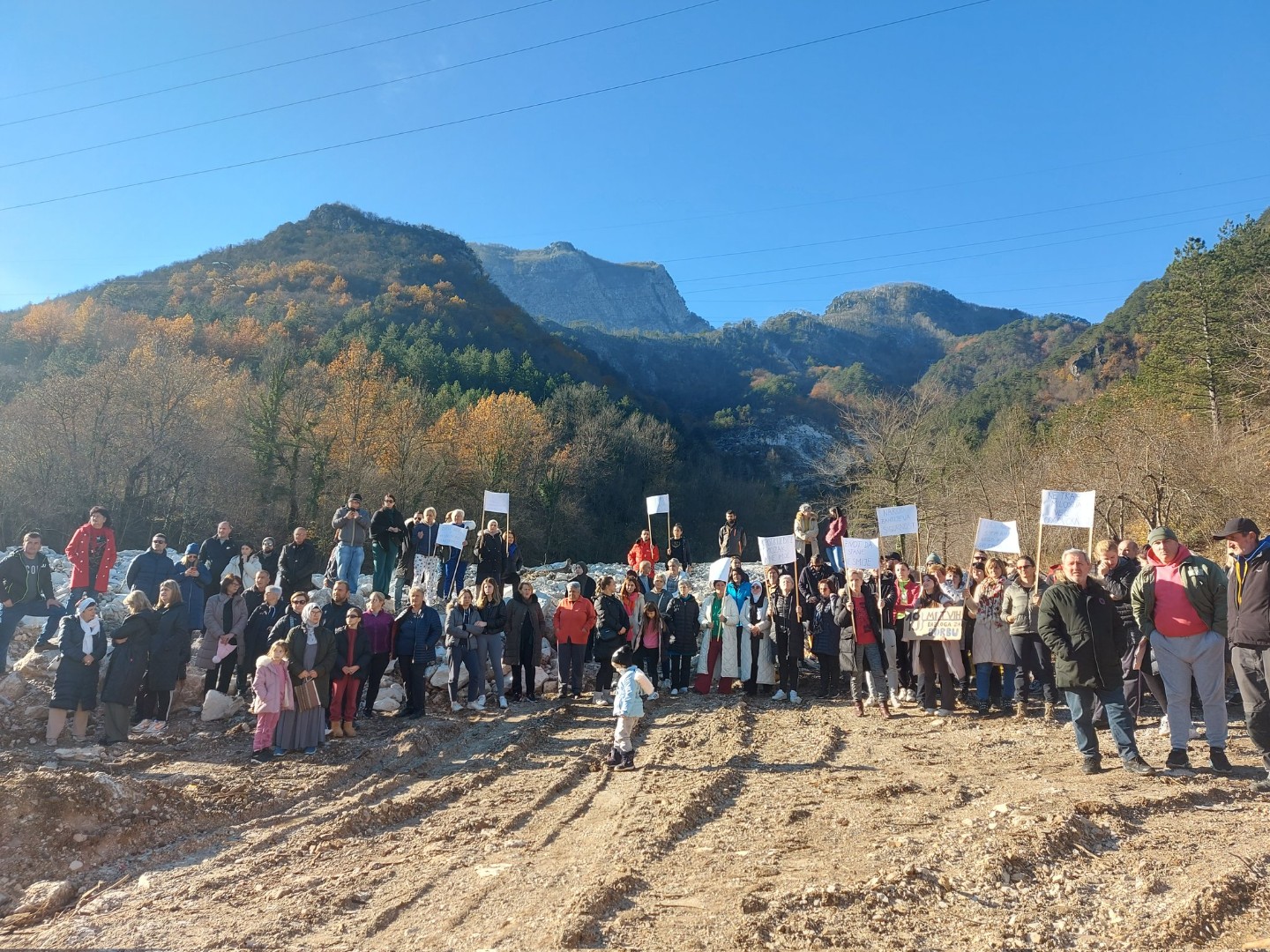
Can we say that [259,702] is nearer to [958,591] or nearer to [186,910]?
[186,910]

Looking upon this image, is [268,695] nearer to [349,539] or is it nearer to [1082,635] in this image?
[349,539]

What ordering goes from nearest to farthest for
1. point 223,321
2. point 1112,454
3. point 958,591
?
point 958,591
point 1112,454
point 223,321

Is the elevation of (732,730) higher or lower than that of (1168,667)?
lower

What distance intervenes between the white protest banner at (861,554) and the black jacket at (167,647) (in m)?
8.93

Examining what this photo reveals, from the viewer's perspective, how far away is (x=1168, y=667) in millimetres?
6922

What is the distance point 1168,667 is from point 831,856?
3878mm

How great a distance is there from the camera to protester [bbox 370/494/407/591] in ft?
45.9

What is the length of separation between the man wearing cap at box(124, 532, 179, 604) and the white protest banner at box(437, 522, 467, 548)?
415 centimetres

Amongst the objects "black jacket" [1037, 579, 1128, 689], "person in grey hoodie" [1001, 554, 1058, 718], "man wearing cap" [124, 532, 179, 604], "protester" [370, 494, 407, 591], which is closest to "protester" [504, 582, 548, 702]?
"protester" [370, 494, 407, 591]

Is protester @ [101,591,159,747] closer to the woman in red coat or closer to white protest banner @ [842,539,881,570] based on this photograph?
the woman in red coat

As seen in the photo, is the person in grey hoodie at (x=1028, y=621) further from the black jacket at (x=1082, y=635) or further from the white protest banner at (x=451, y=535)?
the white protest banner at (x=451, y=535)

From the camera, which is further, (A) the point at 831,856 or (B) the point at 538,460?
(B) the point at 538,460

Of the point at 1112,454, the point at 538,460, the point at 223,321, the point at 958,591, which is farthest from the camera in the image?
the point at 223,321

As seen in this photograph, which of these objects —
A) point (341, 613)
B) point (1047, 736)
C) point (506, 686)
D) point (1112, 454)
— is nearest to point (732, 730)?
point (1047, 736)
